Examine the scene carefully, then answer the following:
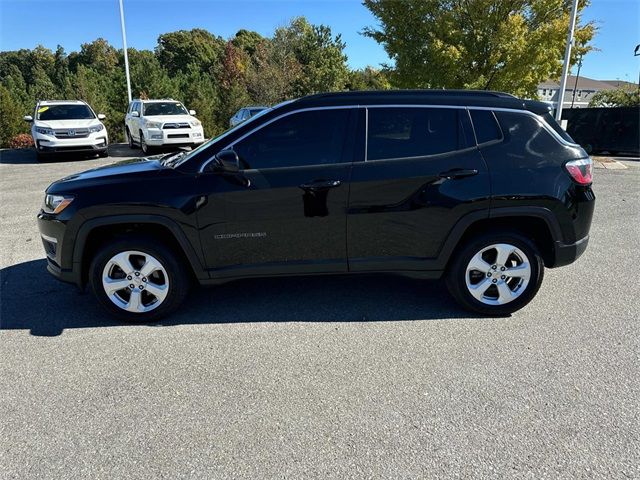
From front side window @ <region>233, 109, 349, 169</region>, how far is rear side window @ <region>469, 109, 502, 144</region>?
105 cm

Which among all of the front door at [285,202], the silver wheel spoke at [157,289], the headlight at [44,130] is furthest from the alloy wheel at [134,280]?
the headlight at [44,130]

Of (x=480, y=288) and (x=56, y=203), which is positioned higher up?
(x=56, y=203)

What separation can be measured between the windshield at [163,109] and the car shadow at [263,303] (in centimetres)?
1163

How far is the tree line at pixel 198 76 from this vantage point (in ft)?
81.6

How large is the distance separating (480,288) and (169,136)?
41.8ft

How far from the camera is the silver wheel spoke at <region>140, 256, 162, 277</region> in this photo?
374 centimetres

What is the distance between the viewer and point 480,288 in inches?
151

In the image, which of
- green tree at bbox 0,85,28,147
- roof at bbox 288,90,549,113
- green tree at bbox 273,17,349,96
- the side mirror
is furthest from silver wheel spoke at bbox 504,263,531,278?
green tree at bbox 273,17,349,96

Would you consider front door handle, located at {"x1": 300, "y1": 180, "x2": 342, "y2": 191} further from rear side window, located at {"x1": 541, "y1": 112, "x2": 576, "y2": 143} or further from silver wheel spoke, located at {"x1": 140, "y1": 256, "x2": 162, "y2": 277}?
rear side window, located at {"x1": 541, "y1": 112, "x2": 576, "y2": 143}

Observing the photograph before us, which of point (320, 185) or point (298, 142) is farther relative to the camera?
point (298, 142)

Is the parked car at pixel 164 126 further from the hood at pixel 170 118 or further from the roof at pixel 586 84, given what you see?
the roof at pixel 586 84

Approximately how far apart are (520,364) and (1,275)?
5.17 m

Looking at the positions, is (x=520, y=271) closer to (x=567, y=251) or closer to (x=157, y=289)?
(x=567, y=251)

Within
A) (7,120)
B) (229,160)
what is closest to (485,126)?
(229,160)
